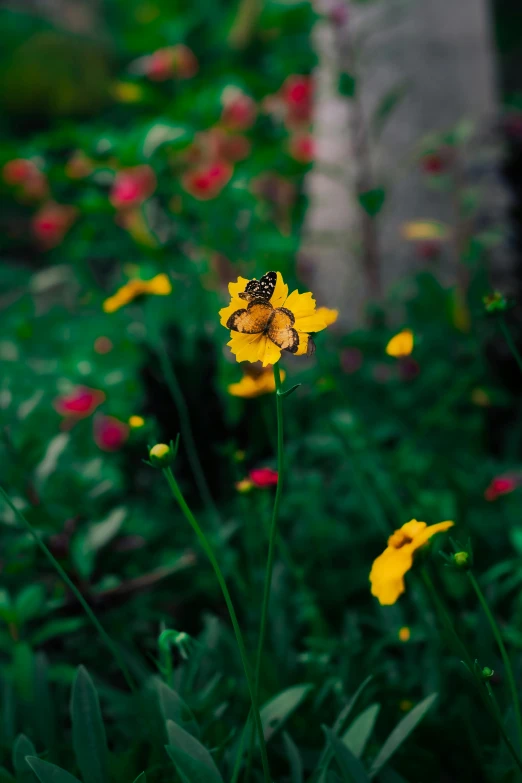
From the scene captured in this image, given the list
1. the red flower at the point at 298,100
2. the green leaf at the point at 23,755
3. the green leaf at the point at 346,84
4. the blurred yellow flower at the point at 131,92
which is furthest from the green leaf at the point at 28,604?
the red flower at the point at 298,100

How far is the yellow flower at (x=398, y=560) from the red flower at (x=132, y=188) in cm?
149

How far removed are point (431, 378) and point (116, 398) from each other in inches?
27.2

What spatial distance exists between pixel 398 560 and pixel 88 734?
32cm

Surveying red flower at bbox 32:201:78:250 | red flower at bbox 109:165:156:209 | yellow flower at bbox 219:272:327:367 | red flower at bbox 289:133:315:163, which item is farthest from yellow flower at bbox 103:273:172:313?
red flower at bbox 32:201:78:250

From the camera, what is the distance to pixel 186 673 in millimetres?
813

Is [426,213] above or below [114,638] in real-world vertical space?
above

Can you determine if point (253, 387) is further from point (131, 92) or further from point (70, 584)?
point (131, 92)

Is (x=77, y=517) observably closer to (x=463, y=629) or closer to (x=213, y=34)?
(x=463, y=629)

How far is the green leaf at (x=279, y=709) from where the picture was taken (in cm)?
67

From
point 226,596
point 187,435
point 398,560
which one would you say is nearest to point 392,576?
point 398,560

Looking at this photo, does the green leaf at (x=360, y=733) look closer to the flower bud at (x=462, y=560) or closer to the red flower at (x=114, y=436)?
the flower bud at (x=462, y=560)

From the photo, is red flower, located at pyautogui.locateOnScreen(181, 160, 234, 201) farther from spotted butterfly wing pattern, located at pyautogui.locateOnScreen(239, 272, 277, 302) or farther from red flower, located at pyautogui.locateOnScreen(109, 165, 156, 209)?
spotted butterfly wing pattern, located at pyautogui.locateOnScreen(239, 272, 277, 302)

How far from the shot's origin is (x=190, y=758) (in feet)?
1.78

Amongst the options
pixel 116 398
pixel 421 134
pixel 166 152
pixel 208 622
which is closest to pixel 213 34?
pixel 421 134
